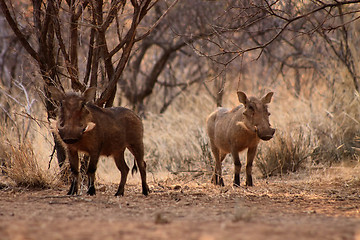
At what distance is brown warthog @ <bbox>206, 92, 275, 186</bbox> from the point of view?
19.8 ft

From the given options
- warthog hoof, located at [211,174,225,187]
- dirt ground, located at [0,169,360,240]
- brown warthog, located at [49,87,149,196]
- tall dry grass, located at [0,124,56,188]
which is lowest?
dirt ground, located at [0,169,360,240]

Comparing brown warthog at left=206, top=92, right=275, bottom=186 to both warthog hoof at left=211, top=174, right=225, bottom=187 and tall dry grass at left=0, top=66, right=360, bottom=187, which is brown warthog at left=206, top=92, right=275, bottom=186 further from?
tall dry grass at left=0, top=66, right=360, bottom=187

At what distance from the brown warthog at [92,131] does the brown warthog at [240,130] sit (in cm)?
136

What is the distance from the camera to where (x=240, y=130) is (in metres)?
6.50

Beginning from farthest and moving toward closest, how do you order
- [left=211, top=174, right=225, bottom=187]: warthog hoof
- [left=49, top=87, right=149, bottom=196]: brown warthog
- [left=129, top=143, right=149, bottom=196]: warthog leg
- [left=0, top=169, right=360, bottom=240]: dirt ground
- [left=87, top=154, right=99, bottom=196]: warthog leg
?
[left=211, top=174, right=225, bottom=187]: warthog hoof < [left=129, top=143, right=149, bottom=196]: warthog leg < [left=87, top=154, right=99, bottom=196]: warthog leg < [left=49, top=87, right=149, bottom=196]: brown warthog < [left=0, top=169, right=360, bottom=240]: dirt ground

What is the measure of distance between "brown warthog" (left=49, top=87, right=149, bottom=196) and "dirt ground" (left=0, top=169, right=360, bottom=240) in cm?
37

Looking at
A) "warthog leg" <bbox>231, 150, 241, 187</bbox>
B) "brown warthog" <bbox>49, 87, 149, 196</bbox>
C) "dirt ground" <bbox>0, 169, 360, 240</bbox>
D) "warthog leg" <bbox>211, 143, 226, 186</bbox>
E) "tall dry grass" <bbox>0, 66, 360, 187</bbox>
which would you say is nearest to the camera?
"dirt ground" <bbox>0, 169, 360, 240</bbox>

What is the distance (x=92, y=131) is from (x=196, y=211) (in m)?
1.53

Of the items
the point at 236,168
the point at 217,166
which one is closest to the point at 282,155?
the point at 217,166

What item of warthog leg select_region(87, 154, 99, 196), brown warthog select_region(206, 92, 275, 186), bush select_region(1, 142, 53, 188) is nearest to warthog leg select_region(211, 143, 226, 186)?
brown warthog select_region(206, 92, 275, 186)

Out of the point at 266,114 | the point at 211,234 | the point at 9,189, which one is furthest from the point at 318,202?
the point at 9,189

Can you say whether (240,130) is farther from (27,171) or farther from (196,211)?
(27,171)

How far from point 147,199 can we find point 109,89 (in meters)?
1.48

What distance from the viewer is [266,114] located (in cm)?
610
